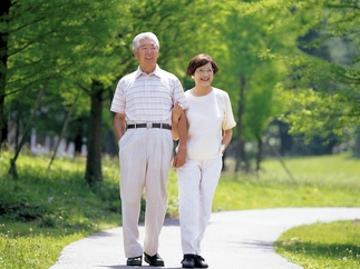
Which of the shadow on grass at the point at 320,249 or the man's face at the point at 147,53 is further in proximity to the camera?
the shadow on grass at the point at 320,249

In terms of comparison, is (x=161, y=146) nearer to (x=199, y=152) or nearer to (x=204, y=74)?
(x=199, y=152)

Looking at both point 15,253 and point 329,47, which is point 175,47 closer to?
point 15,253

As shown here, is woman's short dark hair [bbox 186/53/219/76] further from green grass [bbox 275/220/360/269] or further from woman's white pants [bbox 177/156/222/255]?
green grass [bbox 275/220/360/269]

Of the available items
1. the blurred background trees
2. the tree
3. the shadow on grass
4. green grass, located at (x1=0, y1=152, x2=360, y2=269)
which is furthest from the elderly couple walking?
the tree

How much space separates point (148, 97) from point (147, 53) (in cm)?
42

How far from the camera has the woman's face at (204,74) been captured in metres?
10.7

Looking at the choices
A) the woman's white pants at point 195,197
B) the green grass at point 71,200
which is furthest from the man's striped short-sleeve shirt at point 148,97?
the green grass at point 71,200

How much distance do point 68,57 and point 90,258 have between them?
20.1 feet

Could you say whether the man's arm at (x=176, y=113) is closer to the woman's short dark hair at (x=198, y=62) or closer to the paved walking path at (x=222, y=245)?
the woman's short dark hair at (x=198, y=62)

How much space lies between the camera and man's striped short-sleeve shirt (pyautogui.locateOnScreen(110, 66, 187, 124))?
10.5m

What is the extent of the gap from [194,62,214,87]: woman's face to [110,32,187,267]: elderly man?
214mm

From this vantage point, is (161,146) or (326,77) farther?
(326,77)

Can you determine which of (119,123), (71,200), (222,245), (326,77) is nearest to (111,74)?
(71,200)

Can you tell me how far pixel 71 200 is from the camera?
19.5m
